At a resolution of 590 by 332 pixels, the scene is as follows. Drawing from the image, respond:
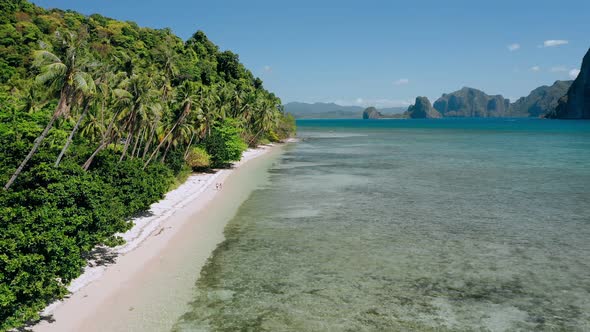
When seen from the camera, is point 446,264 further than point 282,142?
No

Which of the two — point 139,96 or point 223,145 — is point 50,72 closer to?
point 139,96

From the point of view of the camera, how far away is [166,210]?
3781 cm

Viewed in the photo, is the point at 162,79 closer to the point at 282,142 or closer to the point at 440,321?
the point at 440,321

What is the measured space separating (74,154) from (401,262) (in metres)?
27.6

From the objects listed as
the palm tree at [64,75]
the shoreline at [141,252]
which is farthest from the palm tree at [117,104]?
the palm tree at [64,75]

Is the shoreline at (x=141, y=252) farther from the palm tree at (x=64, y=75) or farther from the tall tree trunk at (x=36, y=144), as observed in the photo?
the palm tree at (x=64, y=75)

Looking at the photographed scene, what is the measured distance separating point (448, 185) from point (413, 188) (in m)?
5.60

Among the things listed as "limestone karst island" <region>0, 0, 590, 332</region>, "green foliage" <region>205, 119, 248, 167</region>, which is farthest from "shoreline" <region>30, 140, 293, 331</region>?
"green foliage" <region>205, 119, 248, 167</region>

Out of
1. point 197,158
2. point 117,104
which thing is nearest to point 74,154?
point 117,104

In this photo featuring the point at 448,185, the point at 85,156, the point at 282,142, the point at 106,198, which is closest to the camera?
the point at 106,198

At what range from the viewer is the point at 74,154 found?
3622 cm

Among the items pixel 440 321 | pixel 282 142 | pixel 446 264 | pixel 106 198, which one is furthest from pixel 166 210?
pixel 282 142

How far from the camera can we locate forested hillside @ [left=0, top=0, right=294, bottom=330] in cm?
1738

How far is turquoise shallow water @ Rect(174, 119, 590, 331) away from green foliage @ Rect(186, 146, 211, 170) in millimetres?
13167
